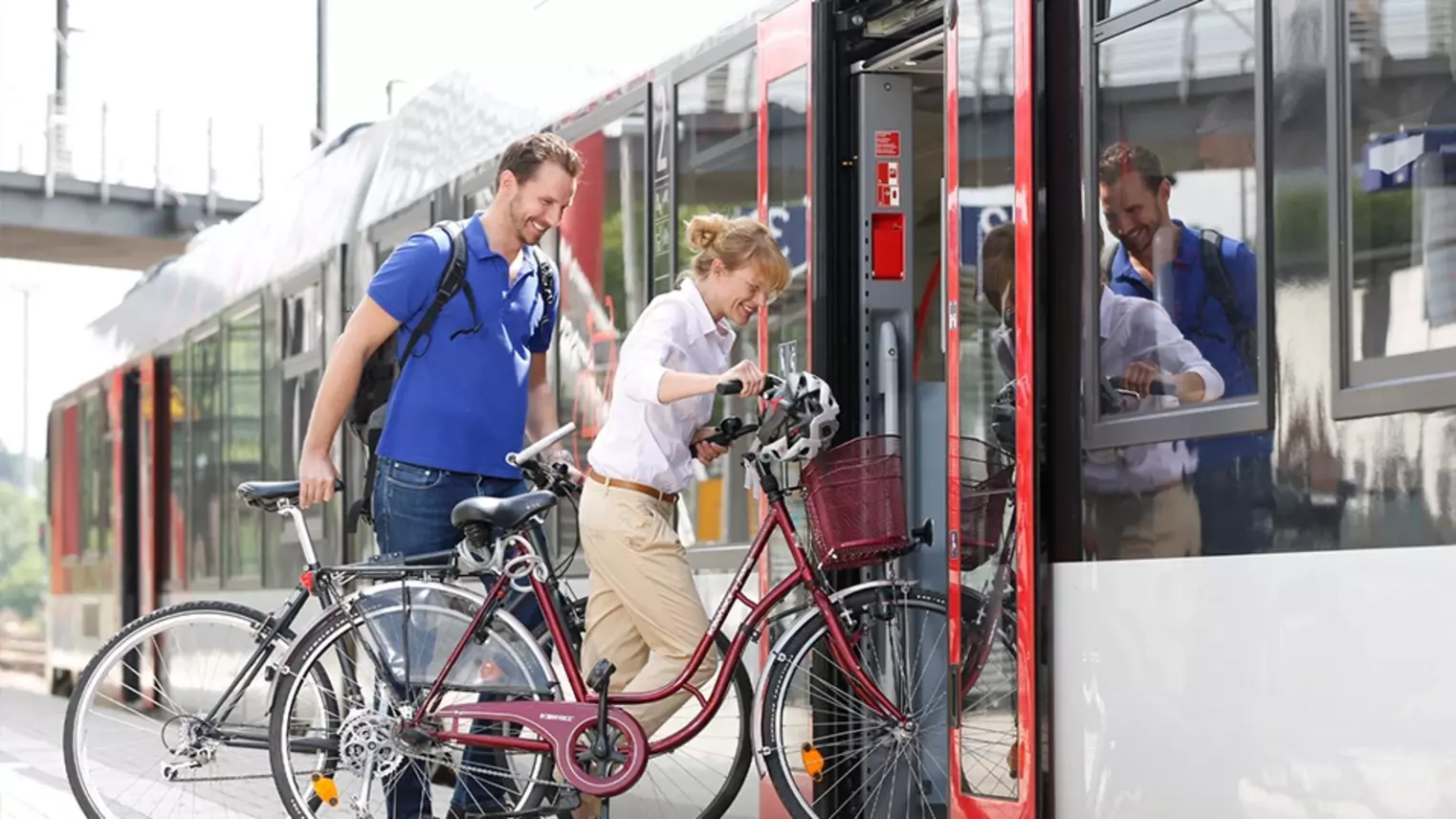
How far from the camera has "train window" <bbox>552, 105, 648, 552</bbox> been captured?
711 centimetres

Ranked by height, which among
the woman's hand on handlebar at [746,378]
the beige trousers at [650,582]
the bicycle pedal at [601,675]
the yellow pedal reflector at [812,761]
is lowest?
the yellow pedal reflector at [812,761]

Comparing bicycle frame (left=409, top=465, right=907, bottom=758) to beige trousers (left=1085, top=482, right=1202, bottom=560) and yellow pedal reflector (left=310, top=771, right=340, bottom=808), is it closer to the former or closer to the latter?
yellow pedal reflector (left=310, top=771, right=340, bottom=808)

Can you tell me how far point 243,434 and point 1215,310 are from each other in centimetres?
991

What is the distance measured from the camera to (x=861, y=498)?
17.2ft

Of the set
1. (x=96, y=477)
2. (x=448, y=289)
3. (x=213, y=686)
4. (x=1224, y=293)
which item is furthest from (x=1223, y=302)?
(x=96, y=477)

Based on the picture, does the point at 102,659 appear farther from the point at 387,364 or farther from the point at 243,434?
the point at 243,434

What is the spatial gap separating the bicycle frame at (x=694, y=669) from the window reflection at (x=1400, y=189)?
1.90 m

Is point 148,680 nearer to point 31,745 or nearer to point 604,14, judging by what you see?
point 604,14

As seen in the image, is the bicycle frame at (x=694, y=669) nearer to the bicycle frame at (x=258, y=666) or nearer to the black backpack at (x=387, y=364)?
the bicycle frame at (x=258, y=666)

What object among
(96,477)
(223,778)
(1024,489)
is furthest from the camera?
(96,477)

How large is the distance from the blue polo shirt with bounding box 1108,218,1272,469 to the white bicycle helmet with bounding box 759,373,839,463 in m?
1.05

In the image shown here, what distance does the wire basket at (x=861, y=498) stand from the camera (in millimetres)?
5238

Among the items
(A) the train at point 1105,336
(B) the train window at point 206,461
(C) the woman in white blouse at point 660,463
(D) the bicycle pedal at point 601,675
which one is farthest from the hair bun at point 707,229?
(B) the train window at point 206,461

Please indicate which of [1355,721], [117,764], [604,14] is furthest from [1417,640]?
[604,14]
